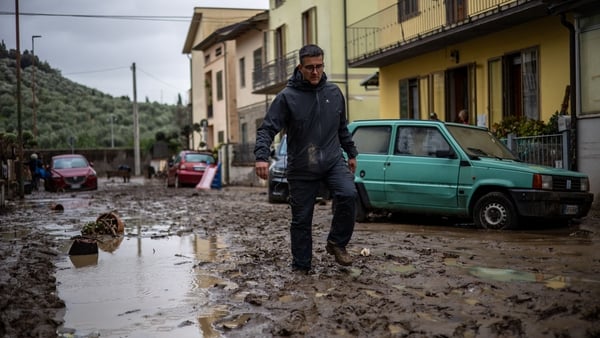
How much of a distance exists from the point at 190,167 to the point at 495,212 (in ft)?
63.5

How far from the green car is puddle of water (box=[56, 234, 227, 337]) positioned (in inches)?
135

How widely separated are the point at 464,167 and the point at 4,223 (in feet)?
27.0

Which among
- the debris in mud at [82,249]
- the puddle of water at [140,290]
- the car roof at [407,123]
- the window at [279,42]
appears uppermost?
the window at [279,42]

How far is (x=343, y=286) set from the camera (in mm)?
6027

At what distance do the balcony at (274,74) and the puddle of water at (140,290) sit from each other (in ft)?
71.2

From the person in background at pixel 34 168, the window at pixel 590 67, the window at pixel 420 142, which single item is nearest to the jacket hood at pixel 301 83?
the window at pixel 420 142

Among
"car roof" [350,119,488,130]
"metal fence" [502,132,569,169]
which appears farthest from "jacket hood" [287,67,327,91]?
"metal fence" [502,132,569,169]

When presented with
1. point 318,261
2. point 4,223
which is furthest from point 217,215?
point 318,261

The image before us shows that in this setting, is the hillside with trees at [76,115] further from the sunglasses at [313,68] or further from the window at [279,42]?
the window at [279,42]

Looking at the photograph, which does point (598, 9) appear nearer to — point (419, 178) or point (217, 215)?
point (419, 178)

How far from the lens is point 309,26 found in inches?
1188

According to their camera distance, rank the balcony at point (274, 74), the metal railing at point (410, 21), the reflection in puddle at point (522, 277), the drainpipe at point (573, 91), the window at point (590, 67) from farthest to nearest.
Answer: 1. the balcony at point (274, 74)
2. the metal railing at point (410, 21)
3. the drainpipe at point (573, 91)
4. the window at point (590, 67)
5. the reflection in puddle at point (522, 277)

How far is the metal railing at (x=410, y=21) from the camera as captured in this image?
17.4 meters

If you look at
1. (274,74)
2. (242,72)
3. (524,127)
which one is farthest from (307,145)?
(242,72)
